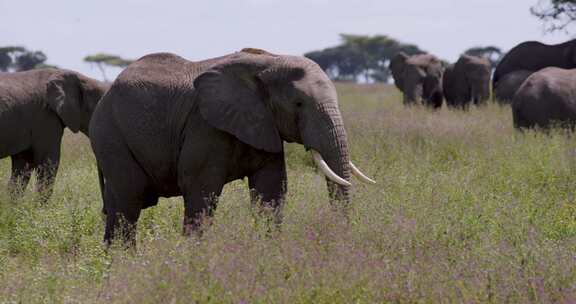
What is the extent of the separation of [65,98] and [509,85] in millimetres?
12470

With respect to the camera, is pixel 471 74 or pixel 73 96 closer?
pixel 73 96

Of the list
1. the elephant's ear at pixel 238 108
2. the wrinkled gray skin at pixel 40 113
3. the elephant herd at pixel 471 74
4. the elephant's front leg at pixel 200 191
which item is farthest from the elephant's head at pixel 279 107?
the elephant herd at pixel 471 74

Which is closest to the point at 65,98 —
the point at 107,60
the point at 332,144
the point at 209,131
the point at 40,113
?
the point at 40,113

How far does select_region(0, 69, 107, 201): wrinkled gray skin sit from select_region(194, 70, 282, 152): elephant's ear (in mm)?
4070

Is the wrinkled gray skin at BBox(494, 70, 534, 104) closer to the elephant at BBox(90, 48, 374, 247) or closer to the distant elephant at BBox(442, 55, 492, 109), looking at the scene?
the distant elephant at BBox(442, 55, 492, 109)

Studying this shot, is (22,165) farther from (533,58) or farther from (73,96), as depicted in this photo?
(533,58)

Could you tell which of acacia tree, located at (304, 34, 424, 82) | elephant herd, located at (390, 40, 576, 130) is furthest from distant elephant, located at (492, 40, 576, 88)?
acacia tree, located at (304, 34, 424, 82)

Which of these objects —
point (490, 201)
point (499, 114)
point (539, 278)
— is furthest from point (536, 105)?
point (539, 278)

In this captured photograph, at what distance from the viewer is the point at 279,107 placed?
22.2ft

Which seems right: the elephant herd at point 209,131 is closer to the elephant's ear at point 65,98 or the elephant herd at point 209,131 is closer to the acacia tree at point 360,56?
the elephant's ear at point 65,98

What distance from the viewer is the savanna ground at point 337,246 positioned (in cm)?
513

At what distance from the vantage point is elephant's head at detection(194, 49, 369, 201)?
257 inches

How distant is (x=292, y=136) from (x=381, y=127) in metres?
6.85

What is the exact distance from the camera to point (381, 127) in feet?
44.4
